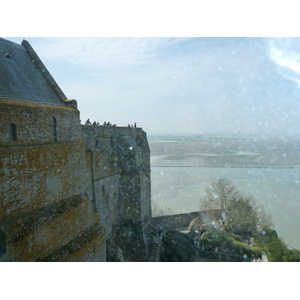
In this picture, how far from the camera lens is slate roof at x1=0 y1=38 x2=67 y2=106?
19.9 feet

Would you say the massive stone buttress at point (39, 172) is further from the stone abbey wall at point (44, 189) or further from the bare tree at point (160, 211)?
the bare tree at point (160, 211)

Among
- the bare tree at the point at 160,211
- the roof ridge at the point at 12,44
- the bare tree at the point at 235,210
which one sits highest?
the roof ridge at the point at 12,44

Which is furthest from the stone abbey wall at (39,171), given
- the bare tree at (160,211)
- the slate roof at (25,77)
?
the bare tree at (160,211)

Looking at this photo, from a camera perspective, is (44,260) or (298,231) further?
(298,231)

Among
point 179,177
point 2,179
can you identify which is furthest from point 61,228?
point 179,177

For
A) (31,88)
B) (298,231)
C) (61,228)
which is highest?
(31,88)

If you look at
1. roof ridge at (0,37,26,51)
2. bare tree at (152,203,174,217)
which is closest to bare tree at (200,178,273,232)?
bare tree at (152,203,174,217)

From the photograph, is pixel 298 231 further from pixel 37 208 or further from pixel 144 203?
pixel 37 208

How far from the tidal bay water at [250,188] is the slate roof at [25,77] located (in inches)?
823

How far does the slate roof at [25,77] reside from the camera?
6.06m

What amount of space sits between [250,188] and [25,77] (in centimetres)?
3396

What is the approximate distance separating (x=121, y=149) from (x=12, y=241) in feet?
30.7

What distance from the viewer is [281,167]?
162 ft

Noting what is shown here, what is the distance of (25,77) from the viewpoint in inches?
275
